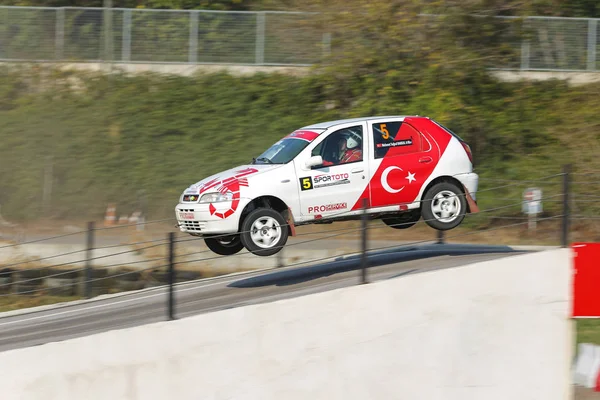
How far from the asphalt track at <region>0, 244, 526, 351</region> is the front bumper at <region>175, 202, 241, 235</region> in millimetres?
978

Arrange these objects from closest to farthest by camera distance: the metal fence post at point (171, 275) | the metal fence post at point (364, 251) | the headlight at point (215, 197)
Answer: the metal fence post at point (171, 275)
the metal fence post at point (364, 251)
the headlight at point (215, 197)

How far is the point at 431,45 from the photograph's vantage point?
20750mm

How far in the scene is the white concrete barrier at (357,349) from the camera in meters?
8.21

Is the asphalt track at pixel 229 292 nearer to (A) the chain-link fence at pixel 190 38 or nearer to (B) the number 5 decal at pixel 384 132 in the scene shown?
(B) the number 5 decal at pixel 384 132

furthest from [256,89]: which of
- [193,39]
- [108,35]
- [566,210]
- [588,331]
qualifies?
[566,210]

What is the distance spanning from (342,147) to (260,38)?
1305 centimetres

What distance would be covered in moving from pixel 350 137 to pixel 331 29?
10996mm

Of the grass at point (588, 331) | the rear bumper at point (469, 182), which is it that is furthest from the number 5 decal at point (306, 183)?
the grass at point (588, 331)

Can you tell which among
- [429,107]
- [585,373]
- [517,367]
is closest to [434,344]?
[517,367]

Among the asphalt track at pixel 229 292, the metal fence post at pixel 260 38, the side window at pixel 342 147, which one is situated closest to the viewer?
the asphalt track at pixel 229 292

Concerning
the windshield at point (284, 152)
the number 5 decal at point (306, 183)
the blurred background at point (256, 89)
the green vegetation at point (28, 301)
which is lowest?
the green vegetation at point (28, 301)

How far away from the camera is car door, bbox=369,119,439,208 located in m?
11.1

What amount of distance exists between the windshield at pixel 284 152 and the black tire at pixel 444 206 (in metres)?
1.89

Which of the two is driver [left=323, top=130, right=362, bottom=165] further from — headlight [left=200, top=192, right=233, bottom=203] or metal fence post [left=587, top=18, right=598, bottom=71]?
metal fence post [left=587, top=18, right=598, bottom=71]
